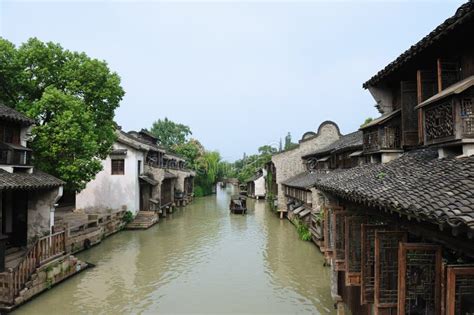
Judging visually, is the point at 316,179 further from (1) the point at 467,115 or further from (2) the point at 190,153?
(2) the point at 190,153

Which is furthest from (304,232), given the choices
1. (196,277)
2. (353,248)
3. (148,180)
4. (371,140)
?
(353,248)

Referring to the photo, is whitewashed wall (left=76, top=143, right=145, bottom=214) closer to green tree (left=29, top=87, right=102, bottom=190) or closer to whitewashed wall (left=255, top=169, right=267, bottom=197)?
green tree (left=29, top=87, right=102, bottom=190)

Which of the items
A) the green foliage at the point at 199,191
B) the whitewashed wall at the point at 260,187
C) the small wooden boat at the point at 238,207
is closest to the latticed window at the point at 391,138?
the small wooden boat at the point at 238,207

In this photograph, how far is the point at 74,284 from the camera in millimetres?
13125

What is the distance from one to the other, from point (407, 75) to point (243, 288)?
973cm

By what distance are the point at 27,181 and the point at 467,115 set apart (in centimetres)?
1341

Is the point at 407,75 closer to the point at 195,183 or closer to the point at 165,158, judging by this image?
the point at 165,158

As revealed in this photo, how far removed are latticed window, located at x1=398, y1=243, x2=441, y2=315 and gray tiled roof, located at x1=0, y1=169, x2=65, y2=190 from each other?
37.0ft

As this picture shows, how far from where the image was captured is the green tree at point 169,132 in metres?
67.4

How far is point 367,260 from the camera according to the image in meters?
6.38

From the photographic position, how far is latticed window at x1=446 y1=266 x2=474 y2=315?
12.5ft

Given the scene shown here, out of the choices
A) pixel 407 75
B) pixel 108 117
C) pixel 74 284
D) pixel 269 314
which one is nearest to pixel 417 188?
pixel 407 75

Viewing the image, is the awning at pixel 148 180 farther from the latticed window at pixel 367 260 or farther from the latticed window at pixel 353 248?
the latticed window at pixel 367 260

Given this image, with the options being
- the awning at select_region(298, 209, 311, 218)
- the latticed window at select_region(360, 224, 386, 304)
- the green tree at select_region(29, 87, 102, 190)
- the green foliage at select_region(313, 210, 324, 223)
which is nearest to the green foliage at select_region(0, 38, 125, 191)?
the green tree at select_region(29, 87, 102, 190)
